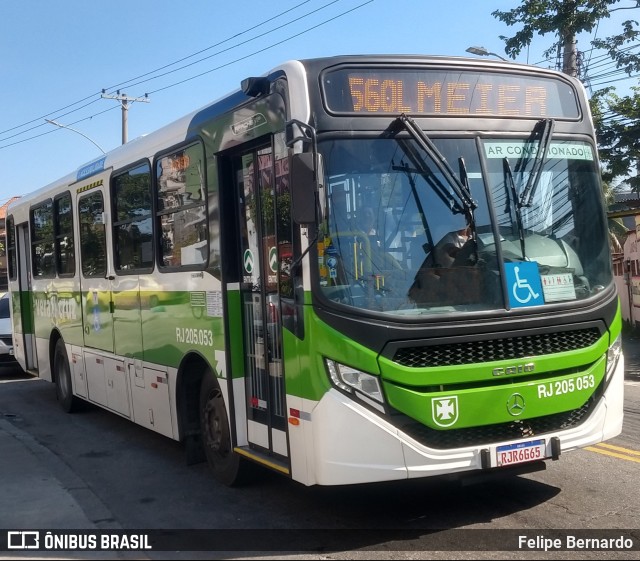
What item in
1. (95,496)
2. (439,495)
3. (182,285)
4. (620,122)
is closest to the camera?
(439,495)

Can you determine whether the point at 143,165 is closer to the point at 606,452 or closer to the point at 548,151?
the point at 548,151

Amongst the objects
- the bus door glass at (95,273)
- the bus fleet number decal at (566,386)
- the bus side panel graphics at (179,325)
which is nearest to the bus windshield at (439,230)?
the bus fleet number decal at (566,386)

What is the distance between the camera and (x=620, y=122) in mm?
18250

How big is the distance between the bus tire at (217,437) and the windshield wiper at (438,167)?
2.67 m

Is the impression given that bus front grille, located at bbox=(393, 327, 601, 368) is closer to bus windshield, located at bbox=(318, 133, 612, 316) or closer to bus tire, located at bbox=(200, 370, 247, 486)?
bus windshield, located at bbox=(318, 133, 612, 316)

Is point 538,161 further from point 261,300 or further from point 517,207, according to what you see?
point 261,300

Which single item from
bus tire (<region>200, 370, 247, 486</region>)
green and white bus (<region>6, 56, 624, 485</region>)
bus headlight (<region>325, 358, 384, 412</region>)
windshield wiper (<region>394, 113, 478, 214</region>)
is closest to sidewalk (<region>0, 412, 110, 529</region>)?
bus tire (<region>200, 370, 247, 486</region>)

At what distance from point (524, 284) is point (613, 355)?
1.04 m

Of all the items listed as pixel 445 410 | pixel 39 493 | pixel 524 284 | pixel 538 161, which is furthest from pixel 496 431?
pixel 39 493

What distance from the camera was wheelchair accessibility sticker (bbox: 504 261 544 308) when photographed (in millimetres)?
5469

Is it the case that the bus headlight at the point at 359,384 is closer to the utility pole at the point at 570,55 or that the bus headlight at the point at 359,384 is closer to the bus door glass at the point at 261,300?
the bus door glass at the point at 261,300

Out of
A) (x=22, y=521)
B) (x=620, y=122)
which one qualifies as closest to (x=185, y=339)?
(x=22, y=521)

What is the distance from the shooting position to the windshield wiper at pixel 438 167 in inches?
213

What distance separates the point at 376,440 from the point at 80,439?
5.63 m
